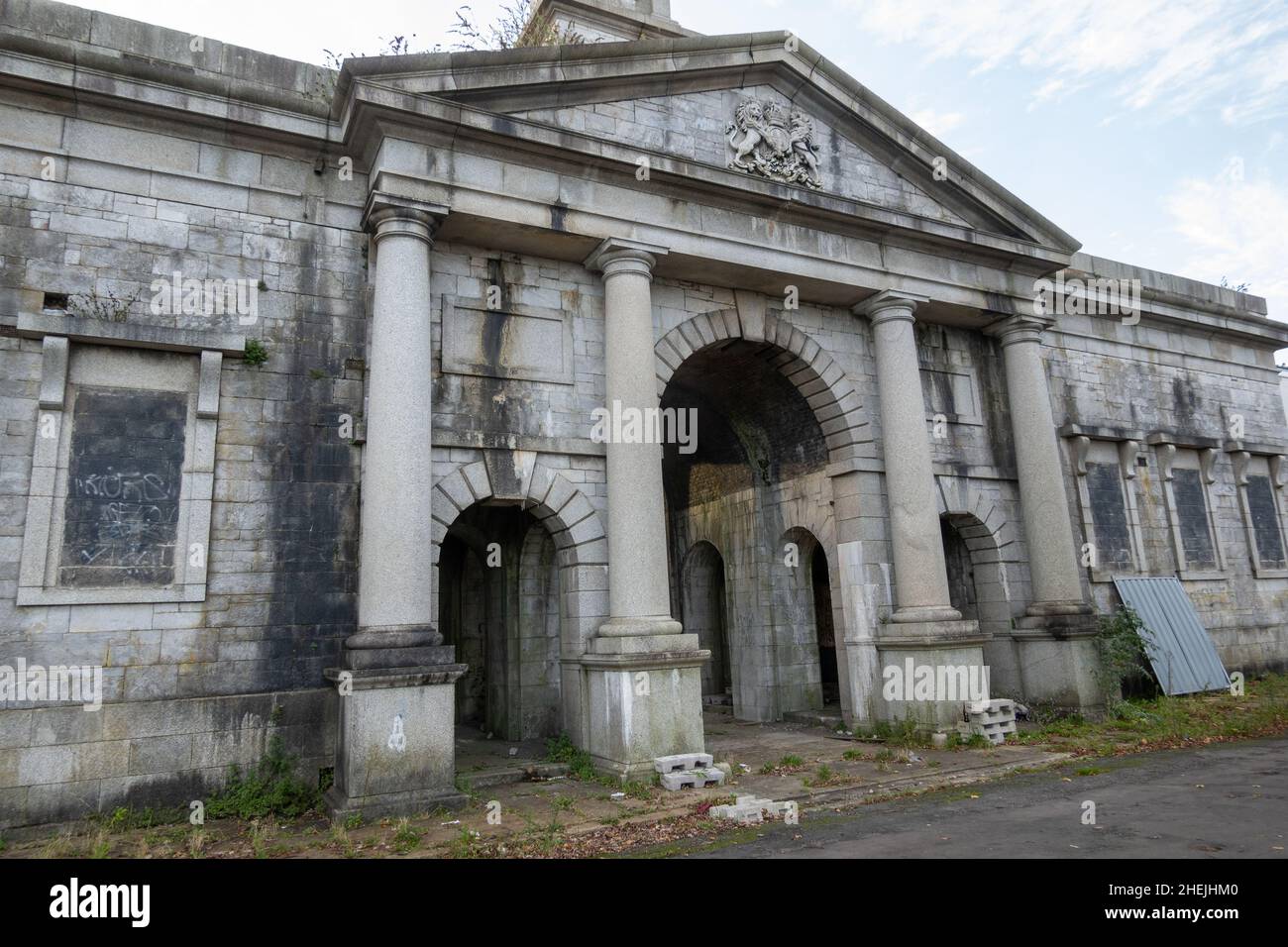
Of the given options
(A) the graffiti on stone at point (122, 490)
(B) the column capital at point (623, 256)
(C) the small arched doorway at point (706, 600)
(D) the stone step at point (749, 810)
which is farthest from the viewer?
(C) the small arched doorway at point (706, 600)

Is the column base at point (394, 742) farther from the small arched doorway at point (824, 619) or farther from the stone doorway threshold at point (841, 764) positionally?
the small arched doorway at point (824, 619)

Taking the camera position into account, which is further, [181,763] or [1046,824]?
[181,763]

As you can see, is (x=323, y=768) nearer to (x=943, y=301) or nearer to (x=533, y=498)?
(x=533, y=498)

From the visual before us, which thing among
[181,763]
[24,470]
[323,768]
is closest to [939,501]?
[323,768]

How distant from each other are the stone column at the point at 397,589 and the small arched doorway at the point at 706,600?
8639 mm

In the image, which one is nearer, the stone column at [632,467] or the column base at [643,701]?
the column base at [643,701]

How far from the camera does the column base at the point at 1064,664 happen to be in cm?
1291

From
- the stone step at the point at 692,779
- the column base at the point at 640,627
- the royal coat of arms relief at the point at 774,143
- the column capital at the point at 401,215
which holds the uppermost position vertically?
the royal coat of arms relief at the point at 774,143

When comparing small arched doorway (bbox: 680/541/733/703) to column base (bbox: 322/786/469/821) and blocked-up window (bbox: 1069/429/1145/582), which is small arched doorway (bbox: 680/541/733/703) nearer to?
blocked-up window (bbox: 1069/429/1145/582)

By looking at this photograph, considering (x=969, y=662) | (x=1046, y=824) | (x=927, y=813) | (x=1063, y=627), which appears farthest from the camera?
(x=1063, y=627)

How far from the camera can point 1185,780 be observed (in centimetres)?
895

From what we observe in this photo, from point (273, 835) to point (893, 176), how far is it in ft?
41.1

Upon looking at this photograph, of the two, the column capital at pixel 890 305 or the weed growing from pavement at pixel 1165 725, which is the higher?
the column capital at pixel 890 305

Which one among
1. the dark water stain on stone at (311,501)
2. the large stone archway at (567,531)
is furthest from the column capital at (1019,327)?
the dark water stain on stone at (311,501)
